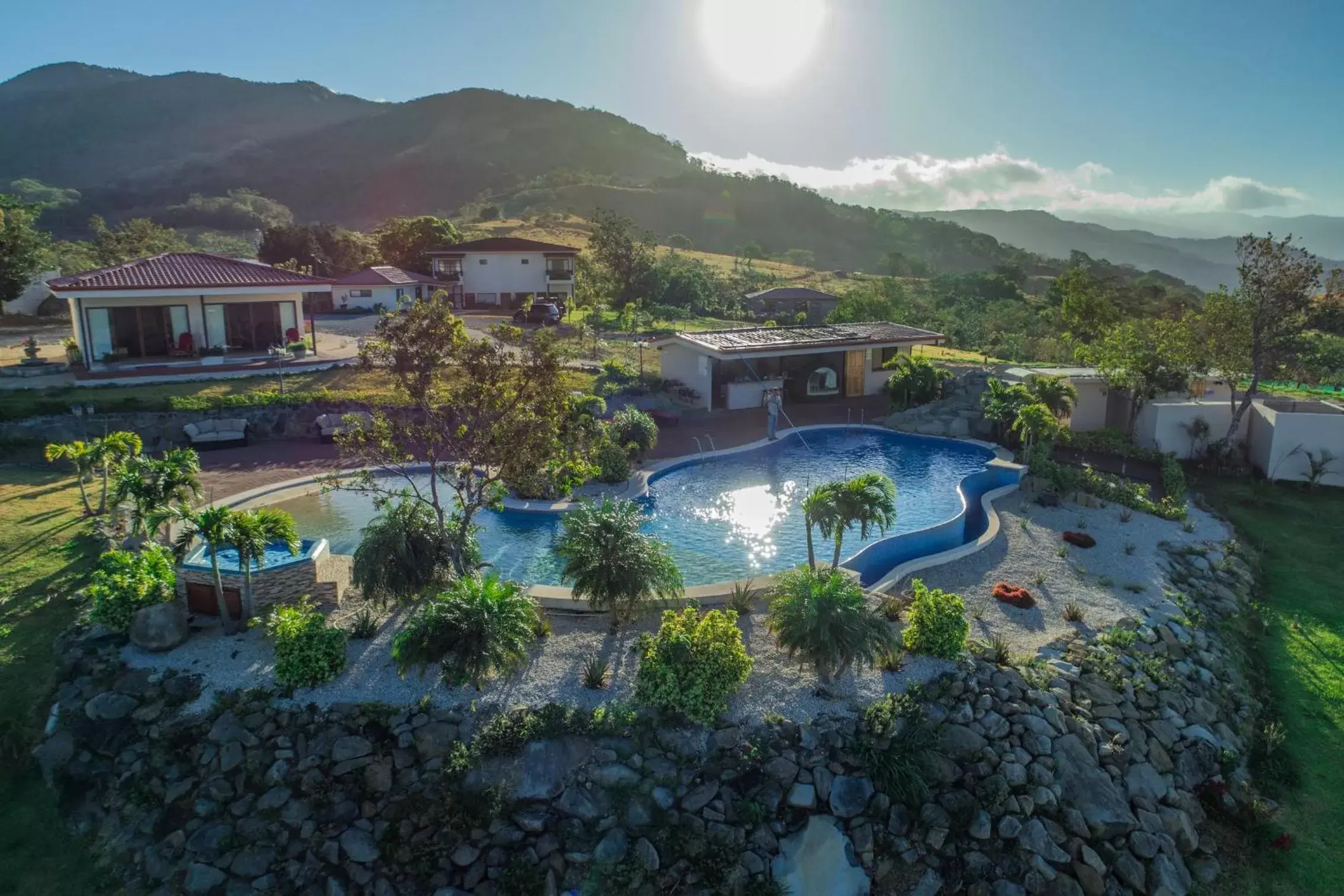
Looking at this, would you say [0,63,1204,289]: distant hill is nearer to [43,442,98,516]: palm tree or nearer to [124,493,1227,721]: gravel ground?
[43,442,98,516]: palm tree

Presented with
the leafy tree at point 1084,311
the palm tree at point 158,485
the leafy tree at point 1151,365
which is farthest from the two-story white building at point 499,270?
the palm tree at point 158,485

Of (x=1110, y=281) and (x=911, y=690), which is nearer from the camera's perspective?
(x=911, y=690)

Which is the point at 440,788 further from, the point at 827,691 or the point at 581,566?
the point at 827,691

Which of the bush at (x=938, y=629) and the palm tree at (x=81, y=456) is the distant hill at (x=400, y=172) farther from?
the bush at (x=938, y=629)

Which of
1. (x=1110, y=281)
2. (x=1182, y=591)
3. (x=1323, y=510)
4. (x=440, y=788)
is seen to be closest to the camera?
(x=440, y=788)

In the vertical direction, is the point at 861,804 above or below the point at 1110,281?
below

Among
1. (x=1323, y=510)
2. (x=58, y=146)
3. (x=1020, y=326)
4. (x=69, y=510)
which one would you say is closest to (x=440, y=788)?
(x=69, y=510)

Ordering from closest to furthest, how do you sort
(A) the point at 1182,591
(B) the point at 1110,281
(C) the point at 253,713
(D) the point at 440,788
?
(D) the point at 440,788 → (C) the point at 253,713 → (A) the point at 1182,591 → (B) the point at 1110,281
